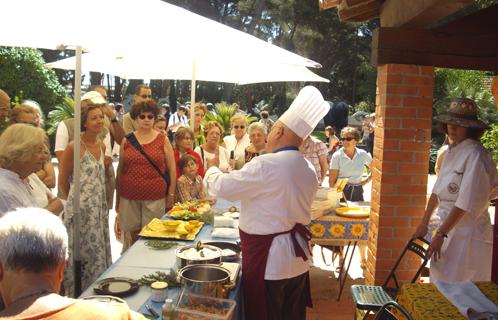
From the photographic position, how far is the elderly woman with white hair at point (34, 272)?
5.08ft

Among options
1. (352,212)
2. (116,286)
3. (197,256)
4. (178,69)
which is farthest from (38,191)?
(178,69)

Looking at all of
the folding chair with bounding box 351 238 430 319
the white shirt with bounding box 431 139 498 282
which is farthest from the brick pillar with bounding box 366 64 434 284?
the white shirt with bounding box 431 139 498 282

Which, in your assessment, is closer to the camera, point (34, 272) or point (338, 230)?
point (34, 272)

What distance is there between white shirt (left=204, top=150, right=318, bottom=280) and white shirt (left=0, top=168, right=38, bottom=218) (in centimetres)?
112

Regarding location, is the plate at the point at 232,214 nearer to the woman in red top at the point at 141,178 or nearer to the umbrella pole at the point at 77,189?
the woman in red top at the point at 141,178

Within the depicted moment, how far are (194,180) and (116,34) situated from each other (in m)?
2.42

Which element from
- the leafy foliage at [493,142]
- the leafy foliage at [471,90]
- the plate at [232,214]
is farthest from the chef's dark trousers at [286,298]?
the leafy foliage at [471,90]

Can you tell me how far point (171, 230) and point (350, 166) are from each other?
338 cm

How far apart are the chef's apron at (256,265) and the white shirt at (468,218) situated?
119 cm

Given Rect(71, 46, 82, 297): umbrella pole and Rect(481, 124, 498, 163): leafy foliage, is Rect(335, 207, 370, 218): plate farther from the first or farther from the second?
Rect(481, 124, 498, 163): leafy foliage

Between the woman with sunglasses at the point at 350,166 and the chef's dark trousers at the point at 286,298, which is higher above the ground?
the woman with sunglasses at the point at 350,166

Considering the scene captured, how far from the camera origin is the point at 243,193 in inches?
126

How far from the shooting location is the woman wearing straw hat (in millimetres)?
3629

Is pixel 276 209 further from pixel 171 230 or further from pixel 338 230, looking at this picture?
pixel 338 230
